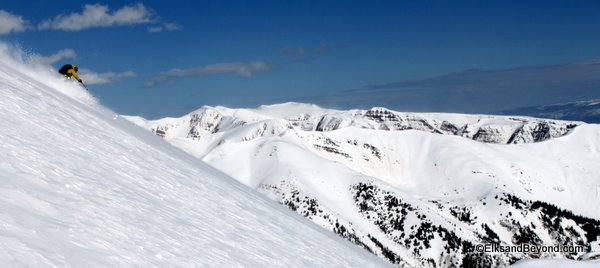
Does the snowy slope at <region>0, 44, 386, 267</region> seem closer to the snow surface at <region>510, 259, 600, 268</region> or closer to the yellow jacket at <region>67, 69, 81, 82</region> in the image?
the yellow jacket at <region>67, 69, 81, 82</region>

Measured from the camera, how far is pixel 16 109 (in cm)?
1420

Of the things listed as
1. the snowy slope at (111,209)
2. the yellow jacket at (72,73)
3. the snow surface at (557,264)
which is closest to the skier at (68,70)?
the yellow jacket at (72,73)

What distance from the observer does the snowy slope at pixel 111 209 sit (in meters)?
7.76

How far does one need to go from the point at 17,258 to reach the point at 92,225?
8.26 ft

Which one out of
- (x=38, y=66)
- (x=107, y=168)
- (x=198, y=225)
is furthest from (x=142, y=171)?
(x=38, y=66)

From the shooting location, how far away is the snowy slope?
776 cm

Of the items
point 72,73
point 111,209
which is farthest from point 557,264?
point 72,73

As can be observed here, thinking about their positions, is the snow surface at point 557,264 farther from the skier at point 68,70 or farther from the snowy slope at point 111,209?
the skier at point 68,70

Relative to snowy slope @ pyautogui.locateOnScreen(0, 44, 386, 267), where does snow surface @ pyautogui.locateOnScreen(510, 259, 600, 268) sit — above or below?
above

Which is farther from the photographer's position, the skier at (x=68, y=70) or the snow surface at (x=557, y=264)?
the skier at (x=68, y=70)

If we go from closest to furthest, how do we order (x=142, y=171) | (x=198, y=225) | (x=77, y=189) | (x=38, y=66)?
(x=77, y=189) < (x=198, y=225) < (x=142, y=171) < (x=38, y=66)

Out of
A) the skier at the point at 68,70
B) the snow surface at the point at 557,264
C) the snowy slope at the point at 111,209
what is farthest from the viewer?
the skier at the point at 68,70

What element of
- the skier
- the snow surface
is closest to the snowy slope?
the skier

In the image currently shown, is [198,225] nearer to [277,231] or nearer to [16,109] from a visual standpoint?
[277,231]
